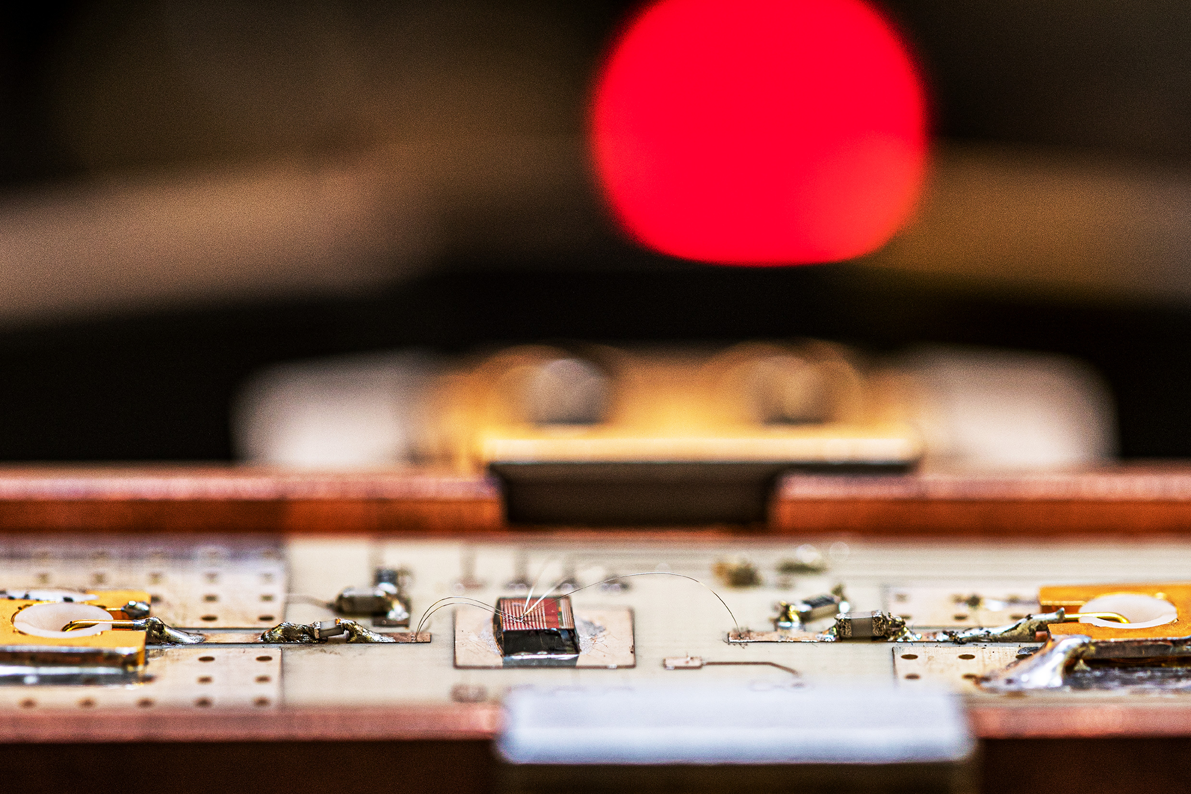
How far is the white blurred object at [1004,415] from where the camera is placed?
67.0 inches

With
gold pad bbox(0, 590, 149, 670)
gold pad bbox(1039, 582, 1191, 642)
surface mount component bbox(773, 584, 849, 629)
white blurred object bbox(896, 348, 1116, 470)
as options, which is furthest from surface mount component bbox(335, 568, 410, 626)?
white blurred object bbox(896, 348, 1116, 470)

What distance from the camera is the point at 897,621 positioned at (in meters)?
0.75

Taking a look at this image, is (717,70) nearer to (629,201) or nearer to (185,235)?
(629,201)

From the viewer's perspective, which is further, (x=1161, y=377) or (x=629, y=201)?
(x=629, y=201)

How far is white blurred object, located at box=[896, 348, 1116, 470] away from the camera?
170cm

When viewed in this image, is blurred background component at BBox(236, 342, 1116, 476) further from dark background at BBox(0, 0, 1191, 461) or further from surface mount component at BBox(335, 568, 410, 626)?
dark background at BBox(0, 0, 1191, 461)

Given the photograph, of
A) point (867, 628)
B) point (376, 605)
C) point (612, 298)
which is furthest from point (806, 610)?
point (612, 298)

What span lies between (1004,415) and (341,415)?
0.98 m

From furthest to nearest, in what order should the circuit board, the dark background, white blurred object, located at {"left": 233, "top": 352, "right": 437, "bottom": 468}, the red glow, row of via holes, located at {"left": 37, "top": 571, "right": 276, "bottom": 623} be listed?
the red glow, the dark background, white blurred object, located at {"left": 233, "top": 352, "right": 437, "bottom": 468}, row of via holes, located at {"left": 37, "top": 571, "right": 276, "bottom": 623}, the circuit board

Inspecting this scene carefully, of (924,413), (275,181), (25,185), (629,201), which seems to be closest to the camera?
(924,413)

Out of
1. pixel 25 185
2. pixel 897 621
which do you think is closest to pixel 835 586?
pixel 897 621

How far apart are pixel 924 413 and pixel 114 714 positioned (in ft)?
4.47

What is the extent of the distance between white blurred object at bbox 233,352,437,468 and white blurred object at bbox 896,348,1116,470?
2.32 ft

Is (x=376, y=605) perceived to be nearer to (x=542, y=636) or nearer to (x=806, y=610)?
(x=542, y=636)
